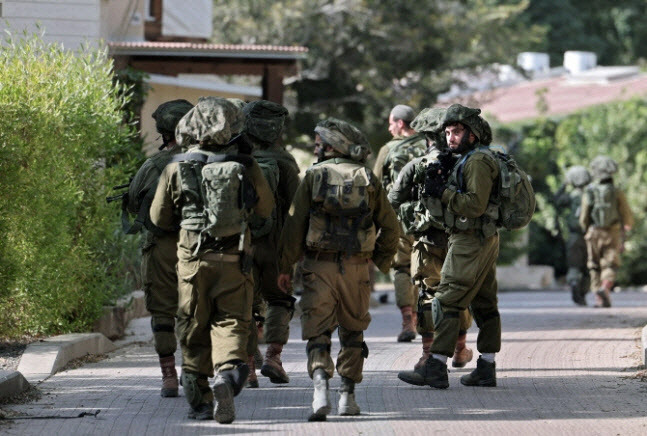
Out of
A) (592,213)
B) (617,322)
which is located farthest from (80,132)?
(592,213)

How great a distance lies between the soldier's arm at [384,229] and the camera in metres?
8.61

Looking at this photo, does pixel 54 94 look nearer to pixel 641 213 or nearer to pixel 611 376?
pixel 611 376

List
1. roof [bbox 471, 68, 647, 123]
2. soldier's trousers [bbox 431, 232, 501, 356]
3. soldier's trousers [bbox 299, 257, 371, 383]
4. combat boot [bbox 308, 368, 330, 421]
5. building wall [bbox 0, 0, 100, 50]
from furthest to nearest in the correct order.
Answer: roof [bbox 471, 68, 647, 123] < building wall [bbox 0, 0, 100, 50] < soldier's trousers [bbox 431, 232, 501, 356] < soldier's trousers [bbox 299, 257, 371, 383] < combat boot [bbox 308, 368, 330, 421]

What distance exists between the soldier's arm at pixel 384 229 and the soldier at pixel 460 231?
669 millimetres

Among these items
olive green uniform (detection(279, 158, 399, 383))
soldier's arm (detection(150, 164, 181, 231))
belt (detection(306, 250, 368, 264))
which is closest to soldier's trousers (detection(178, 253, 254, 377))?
soldier's arm (detection(150, 164, 181, 231))

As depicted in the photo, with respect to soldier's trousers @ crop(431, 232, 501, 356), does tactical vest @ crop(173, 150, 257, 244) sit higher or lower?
higher

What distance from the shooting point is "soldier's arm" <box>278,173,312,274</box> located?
8.42 m

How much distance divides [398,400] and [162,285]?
1678 mm

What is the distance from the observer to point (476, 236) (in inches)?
369

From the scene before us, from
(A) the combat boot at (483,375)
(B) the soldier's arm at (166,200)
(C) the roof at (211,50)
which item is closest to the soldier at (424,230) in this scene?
(A) the combat boot at (483,375)

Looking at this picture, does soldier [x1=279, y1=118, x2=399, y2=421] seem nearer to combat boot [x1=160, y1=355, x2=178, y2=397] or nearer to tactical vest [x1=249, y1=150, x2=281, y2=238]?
tactical vest [x1=249, y1=150, x2=281, y2=238]

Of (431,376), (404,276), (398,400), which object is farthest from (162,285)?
(404,276)

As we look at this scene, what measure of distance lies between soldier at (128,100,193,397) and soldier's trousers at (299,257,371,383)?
96 cm

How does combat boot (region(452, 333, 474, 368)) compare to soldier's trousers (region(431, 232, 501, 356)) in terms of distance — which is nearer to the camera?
soldier's trousers (region(431, 232, 501, 356))
